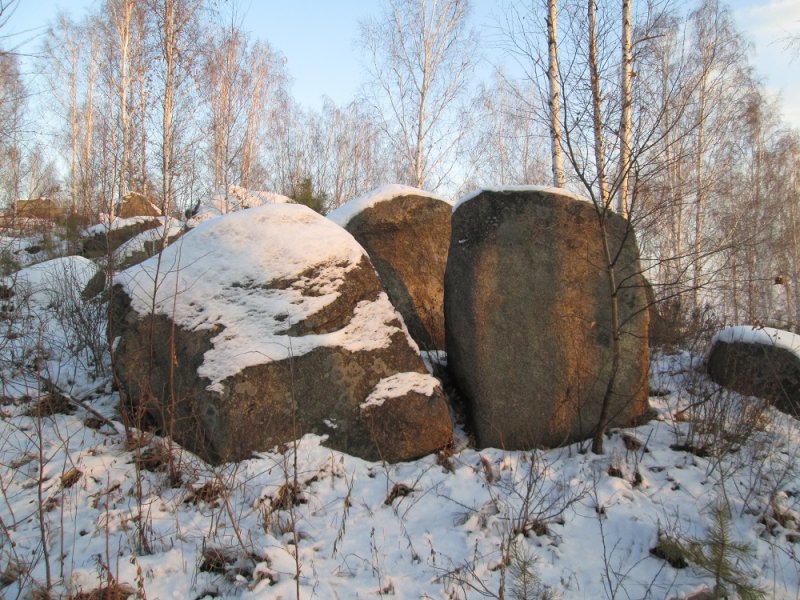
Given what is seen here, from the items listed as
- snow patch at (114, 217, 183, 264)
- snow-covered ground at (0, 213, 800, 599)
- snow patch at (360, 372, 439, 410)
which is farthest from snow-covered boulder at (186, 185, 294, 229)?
snow patch at (360, 372, 439, 410)

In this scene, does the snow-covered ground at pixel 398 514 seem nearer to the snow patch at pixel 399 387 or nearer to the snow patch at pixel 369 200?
the snow patch at pixel 399 387

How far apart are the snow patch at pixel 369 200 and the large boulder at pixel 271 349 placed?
1.34m

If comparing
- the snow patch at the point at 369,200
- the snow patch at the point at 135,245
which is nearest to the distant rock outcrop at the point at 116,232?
the snow patch at the point at 135,245

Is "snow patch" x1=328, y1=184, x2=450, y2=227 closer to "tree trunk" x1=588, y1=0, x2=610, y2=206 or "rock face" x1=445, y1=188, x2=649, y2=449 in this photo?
"rock face" x1=445, y1=188, x2=649, y2=449

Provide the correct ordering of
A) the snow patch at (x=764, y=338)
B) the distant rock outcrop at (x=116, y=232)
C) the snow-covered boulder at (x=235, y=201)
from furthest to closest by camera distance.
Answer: the snow-covered boulder at (x=235, y=201) → the distant rock outcrop at (x=116, y=232) → the snow patch at (x=764, y=338)

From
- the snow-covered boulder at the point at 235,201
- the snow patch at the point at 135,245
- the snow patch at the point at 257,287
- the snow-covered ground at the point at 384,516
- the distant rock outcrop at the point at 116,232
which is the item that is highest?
the snow-covered boulder at the point at 235,201

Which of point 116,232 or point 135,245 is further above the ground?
point 116,232

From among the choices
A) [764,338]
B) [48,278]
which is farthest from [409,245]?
[48,278]

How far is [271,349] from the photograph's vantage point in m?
3.54

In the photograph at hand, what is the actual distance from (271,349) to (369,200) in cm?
261

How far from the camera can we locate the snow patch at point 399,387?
3.55 meters

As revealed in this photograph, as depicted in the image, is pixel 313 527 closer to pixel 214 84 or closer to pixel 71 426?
pixel 71 426

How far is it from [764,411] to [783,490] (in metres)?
1.10

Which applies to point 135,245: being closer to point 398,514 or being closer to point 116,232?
point 116,232
